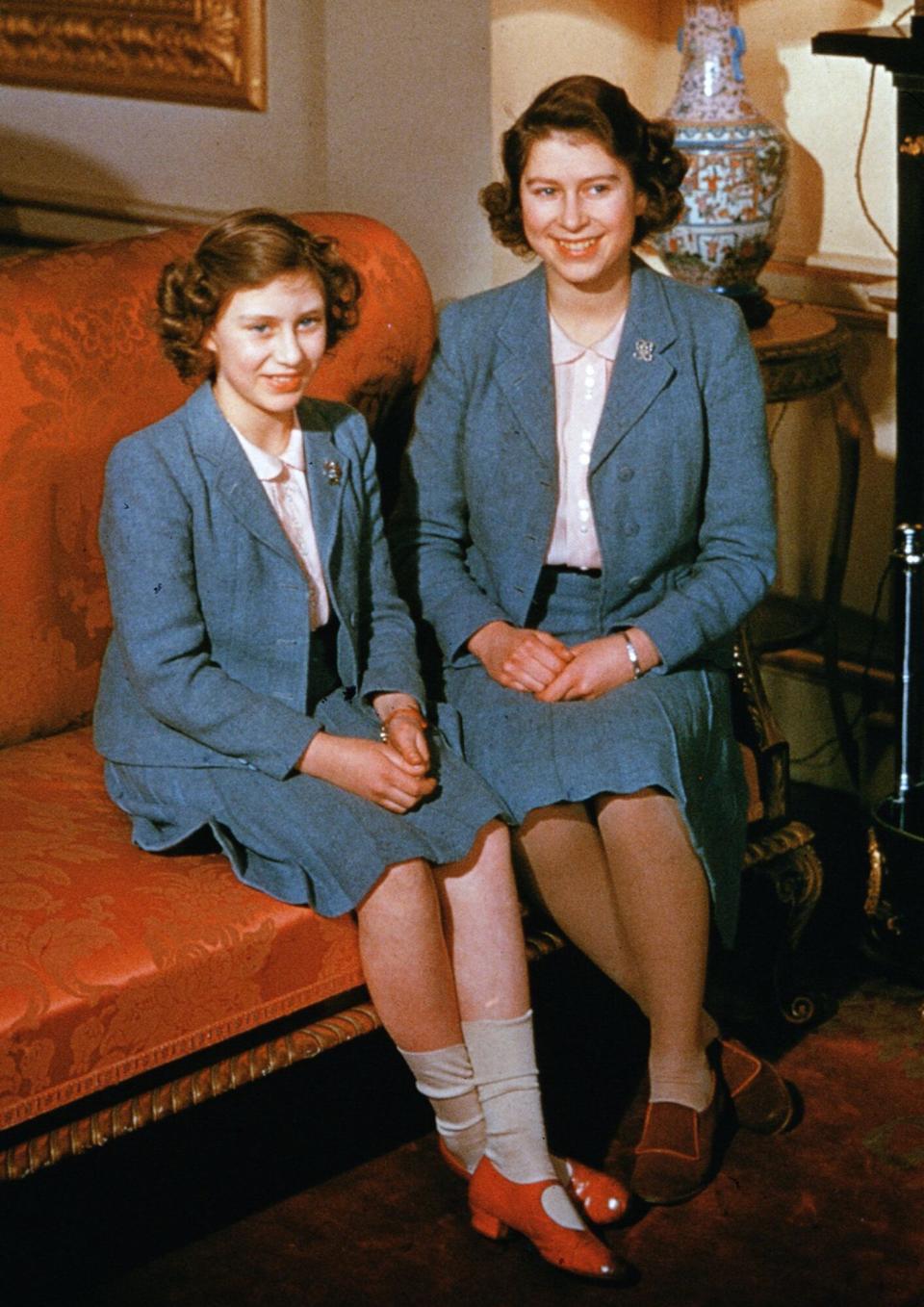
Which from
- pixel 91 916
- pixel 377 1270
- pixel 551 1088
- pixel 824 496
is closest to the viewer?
pixel 91 916

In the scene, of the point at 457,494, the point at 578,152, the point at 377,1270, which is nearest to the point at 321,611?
the point at 457,494

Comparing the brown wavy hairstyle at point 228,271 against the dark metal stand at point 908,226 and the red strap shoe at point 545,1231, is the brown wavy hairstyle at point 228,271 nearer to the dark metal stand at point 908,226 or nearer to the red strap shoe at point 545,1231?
the dark metal stand at point 908,226

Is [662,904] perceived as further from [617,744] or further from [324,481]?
[324,481]

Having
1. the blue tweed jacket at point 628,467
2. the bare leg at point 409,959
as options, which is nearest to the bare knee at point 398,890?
the bare leg at point 409,959

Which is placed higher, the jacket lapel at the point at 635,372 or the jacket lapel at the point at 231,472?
the jacket lapel at the point at 635,372

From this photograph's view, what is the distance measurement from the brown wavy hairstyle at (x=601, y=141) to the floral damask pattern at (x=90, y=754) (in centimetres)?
39

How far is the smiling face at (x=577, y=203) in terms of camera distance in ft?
7.77

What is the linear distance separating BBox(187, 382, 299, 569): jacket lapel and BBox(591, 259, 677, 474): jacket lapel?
1.53 ft

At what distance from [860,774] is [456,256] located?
1.30m

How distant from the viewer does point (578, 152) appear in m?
2.37

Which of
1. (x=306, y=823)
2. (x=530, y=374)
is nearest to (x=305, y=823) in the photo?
(x=306, y=823)

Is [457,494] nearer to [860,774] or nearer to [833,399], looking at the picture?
[833,399]

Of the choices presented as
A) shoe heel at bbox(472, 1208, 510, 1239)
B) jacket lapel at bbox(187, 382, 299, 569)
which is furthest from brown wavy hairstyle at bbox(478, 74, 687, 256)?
shoe heel at bbox(472, 1208, 510, 1239)

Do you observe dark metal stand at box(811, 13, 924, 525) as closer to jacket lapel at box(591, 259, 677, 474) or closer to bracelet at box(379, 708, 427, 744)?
jacket lapel at box(591, 259, 677, 474)
